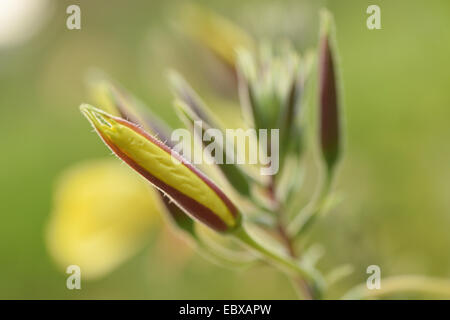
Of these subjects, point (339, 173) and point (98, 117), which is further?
point (339, 173)

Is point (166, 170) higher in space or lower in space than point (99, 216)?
lower

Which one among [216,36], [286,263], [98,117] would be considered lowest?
[286,263]

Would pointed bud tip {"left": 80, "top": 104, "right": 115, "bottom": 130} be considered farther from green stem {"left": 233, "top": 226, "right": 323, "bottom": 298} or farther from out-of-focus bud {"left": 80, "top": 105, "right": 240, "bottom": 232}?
green stem {"left": 233, "top": 226, "right": 323, "bottom": 298}

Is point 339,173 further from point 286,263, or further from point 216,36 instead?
point 286,263

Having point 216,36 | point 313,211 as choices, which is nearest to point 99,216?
point 216,36

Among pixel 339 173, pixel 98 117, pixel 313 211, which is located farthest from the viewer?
pixel 339 173

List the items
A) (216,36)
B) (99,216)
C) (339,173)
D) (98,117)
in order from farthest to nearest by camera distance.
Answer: (339,173) → (99,216) → (216,36) → (98,117)

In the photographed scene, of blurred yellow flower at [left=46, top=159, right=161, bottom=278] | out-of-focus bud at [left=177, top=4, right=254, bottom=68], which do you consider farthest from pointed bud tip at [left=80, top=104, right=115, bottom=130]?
blurred yellow flower at [left=46, top=159, right=161, bottom=278]
